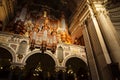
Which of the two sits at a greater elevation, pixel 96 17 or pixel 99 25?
pixel 96 17

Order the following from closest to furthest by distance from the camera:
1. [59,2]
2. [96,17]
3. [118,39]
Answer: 1. [118,39]
2. [96,17]
3. [59,2]

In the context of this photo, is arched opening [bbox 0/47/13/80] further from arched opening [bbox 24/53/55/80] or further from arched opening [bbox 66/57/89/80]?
arched opening [bbox 66/57/89/80]

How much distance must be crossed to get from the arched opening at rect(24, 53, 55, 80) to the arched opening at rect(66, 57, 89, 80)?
1471mm

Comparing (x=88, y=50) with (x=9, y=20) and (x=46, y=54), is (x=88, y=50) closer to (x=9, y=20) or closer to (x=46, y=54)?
(x=46, y=54)

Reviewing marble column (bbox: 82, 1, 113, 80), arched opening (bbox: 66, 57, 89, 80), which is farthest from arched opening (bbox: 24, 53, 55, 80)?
marble column (bbox: 82, 1, 113, 80)

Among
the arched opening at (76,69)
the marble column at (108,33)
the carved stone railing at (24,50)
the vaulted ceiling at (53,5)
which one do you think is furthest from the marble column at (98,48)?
the vaulted ceiling at (53,5)

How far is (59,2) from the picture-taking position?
17.7m

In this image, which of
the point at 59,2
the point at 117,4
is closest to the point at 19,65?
the point at 117,4

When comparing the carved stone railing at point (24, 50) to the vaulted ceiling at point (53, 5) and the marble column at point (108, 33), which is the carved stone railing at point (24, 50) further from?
the vaulted ceiling at point (53, 5)

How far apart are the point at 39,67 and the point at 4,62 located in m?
2.99

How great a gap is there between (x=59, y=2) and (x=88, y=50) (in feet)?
34.7

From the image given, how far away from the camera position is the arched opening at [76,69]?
37.1ft

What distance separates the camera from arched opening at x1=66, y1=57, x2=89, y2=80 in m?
11.3

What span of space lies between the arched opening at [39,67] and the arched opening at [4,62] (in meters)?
1.50
